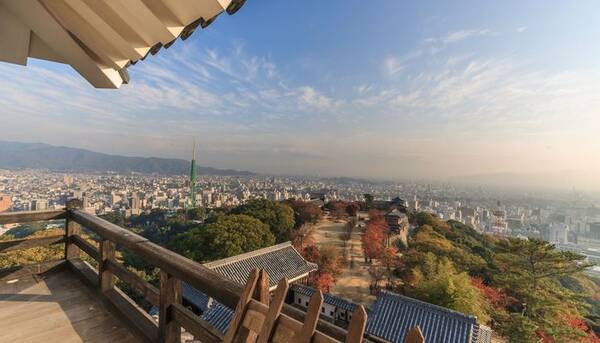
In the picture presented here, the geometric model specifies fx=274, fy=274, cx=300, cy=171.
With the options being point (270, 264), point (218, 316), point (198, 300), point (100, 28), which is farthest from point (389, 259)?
point (100, 28)

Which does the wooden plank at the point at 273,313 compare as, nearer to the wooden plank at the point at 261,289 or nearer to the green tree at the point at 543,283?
the wooden plank at the point at 261,289

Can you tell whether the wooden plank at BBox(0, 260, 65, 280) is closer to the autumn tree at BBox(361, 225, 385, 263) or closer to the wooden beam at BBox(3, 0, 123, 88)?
the wooden beam at BBox(3, 0, 123, 88)

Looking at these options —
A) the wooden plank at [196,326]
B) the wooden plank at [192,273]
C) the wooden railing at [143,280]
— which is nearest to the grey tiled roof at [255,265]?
→ the wooden railing at [143,280]

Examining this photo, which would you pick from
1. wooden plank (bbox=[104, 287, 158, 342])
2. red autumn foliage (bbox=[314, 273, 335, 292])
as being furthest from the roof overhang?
red autumn foliage (bbox=[314, 273, 335, 292])

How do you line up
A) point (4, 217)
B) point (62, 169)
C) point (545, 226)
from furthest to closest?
point (62, 169), point (545, 226), point (4, 217)

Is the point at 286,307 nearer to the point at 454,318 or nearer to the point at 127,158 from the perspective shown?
the point at 454,318

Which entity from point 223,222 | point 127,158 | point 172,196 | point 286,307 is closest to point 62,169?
point 172,196

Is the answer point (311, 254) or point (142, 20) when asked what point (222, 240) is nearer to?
point (311, 254)
